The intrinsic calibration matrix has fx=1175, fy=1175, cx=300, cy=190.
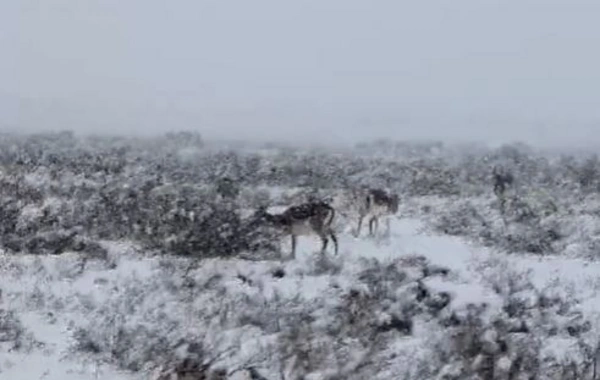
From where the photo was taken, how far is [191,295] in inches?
478

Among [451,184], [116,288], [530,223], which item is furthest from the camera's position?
[451,184]

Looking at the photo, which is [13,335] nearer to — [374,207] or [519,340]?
[519,340]

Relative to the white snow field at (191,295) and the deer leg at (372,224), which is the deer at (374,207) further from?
the white snow field at (191,295)

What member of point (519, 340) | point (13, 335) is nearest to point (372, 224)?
→ point (519, 340)

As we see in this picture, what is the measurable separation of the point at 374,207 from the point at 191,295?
7.76 meters

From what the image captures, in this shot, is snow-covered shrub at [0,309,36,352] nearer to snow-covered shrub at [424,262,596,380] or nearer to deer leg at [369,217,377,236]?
snow-covered shrub at [424,262,596,380]

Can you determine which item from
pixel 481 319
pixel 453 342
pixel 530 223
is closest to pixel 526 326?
pixel 481 319

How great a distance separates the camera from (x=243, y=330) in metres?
10.8

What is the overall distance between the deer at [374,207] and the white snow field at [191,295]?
7.08 ft

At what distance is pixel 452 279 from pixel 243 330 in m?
3.97

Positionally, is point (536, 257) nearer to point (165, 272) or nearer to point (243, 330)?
point (165, 272)

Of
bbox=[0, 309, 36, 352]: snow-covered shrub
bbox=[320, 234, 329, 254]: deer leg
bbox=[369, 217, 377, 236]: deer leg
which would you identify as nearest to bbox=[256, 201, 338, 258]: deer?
bbox=[320, 234, 329, 254]: deer leg

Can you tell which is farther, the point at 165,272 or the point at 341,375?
the point at 165,272

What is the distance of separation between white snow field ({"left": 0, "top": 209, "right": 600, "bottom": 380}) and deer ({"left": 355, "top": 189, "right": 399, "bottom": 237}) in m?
2.16
